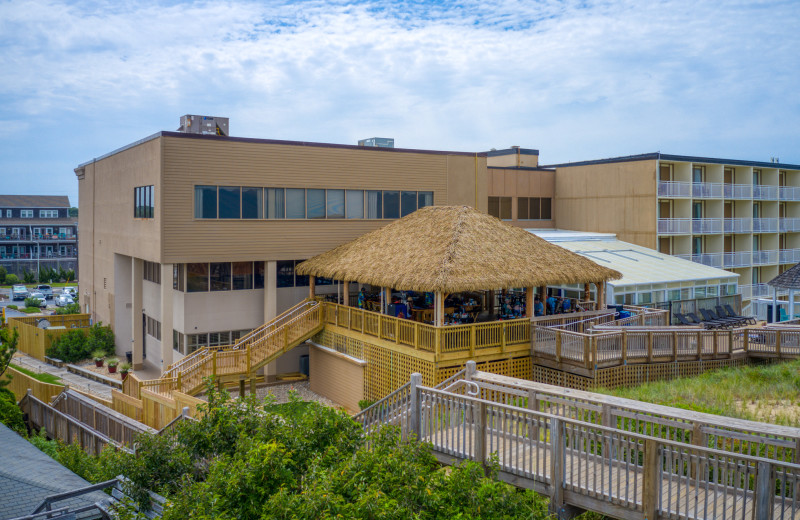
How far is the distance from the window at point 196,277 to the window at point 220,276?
27cm

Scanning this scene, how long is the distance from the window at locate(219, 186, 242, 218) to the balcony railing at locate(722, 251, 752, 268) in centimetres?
3090

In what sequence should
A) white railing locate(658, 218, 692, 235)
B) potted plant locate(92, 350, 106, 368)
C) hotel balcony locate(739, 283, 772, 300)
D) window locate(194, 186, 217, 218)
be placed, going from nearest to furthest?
window locate(194, 186, 217, 218)
potted plant locate(92, 350, 106, 368)
white railing locate(658, 218, 692, 235)
hotel balcony locate(739, 283, 772, 300)

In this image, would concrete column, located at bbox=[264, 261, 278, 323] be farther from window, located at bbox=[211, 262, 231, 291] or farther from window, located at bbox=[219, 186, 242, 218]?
window, located at bbox=[219, 186, 242, 218]

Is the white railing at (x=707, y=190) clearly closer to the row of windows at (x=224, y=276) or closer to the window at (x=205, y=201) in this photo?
the row of windows at (x=224, y=276)

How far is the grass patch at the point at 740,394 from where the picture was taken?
43.9 feet

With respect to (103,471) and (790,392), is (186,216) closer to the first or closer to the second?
(103,471)

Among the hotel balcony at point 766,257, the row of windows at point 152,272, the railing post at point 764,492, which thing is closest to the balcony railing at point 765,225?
the hotel balcony at point 766,257

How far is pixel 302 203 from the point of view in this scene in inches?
1102

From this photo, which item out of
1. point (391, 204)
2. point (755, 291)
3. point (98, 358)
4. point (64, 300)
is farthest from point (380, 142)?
point (64, 300)

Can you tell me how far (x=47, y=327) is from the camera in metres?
36.4

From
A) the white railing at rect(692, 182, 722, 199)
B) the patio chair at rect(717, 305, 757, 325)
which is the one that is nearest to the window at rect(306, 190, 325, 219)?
the patio chair at rect(717, 305, 757, 325)

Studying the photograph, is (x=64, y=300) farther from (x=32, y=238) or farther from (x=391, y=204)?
(x=391, y=204)

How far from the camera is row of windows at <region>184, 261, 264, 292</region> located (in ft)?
88.7

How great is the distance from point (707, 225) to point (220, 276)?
29.7m
